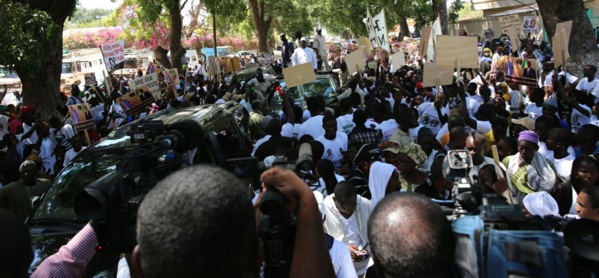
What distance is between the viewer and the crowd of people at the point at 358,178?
171cm

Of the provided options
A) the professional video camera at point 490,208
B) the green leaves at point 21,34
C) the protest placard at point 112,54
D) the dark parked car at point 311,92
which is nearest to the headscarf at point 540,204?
the professional video camera at point 490,208

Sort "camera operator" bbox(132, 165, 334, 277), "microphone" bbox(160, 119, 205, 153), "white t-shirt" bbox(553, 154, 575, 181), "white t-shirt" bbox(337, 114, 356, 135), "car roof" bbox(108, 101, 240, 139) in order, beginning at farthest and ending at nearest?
"white t-shirt" bbox(337, 114, 356, 135) → "car roof" bbox(108, 101, 240, 139) → "white t-shirt" bbox(553, 154, 575, 181) → "microphone" bbox(160, 119, 205, 153) → "camera operator" bbox(132, 165, 334, 277)

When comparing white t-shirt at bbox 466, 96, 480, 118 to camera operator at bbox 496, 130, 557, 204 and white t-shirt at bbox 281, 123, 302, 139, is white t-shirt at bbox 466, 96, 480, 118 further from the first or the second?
camera operator at bbox 496, 130, 557, 204

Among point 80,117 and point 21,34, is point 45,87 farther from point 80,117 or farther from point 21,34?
point 80,117

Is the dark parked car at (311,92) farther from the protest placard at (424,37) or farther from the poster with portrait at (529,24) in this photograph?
the poster with portrait at (529,24)

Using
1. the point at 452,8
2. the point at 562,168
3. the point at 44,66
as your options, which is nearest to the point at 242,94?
the point at 44,66

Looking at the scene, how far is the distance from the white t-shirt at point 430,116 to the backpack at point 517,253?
695 centimetres

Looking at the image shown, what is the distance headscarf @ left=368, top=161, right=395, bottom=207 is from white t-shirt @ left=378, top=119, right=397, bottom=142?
2801mm

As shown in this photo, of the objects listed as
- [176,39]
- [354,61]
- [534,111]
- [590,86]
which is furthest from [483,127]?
[176,39]

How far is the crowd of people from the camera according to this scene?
1715 mm

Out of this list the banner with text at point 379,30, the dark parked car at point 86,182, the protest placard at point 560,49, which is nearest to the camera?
the dark parked car at point 86,182

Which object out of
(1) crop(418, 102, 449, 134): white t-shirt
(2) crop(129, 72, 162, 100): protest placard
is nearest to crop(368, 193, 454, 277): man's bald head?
(1) crop(418, 102, 449, 134): white t-shirt

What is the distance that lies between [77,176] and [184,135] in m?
3.40

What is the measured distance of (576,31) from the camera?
15008 millimetres
